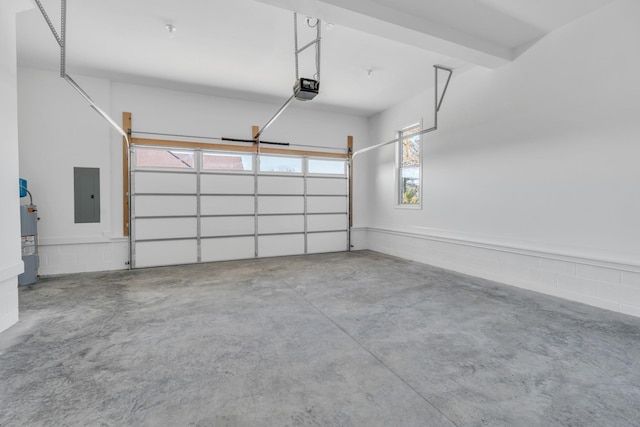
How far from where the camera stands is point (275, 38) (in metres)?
3.97

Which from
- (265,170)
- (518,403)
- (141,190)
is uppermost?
(265,170)

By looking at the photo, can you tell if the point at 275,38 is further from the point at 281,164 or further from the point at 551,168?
the point at 551,168

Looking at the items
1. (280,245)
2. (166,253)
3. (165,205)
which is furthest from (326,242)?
(165,205)

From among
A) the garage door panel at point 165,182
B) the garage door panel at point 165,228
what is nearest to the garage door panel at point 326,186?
the garage door panel at point 165,182

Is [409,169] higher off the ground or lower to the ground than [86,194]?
higher

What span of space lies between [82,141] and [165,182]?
4.73 ft

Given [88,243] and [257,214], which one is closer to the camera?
[88,243]

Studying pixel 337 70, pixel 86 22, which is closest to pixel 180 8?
pixel 86 22

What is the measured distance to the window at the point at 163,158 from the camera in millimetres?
5625

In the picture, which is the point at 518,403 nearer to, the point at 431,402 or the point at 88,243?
the point at 431,402

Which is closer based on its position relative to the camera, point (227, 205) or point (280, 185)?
point (227, 205)

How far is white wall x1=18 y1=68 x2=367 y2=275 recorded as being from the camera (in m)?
4.87

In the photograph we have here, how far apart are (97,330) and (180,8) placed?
353 centimetres

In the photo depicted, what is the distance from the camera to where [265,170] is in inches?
260
